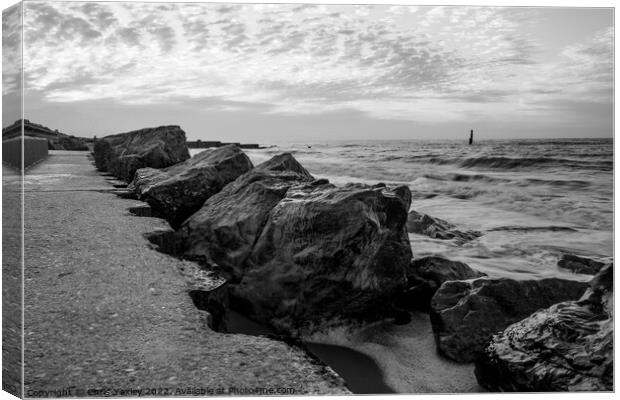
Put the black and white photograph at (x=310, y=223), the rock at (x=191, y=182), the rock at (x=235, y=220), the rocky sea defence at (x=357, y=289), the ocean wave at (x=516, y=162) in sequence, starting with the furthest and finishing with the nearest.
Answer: the rock at (x=191, y=182), the rock at (x=235, y=220), the ocean wave at (x=516, y=162), the rocky sea defence at (x=357, y=289), the black and white photograph at (x=310, y=223)

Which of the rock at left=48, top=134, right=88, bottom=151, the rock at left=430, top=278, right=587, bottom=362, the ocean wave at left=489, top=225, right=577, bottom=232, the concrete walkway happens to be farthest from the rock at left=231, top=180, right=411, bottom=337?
the rock at left=48, top=134, right=88, bottom=151

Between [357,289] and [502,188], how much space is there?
79.8 inches

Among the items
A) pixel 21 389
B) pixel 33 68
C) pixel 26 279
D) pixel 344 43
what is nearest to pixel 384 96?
pixel 344 43

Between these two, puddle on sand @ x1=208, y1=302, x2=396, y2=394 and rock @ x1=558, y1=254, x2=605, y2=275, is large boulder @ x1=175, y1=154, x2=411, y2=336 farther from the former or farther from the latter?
rock @ x1=558, y1=254, x2=605, y2=275

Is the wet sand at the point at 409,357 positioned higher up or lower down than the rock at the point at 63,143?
lower down

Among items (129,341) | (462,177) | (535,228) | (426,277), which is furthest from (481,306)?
(462,177)

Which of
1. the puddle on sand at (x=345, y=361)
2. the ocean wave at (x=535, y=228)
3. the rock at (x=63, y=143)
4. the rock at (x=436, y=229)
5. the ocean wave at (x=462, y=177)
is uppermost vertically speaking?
the rock at (x=63, y=143)

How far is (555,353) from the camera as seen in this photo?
2.60 m

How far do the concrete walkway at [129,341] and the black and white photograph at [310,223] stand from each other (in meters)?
0.01

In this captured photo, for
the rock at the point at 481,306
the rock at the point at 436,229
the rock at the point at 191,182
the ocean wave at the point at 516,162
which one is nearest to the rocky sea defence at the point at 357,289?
the rock at the point at 481,306

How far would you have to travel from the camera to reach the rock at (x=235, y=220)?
3695 millimetres

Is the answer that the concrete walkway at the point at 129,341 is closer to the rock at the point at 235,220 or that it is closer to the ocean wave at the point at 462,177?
the rock at the point at 235,220

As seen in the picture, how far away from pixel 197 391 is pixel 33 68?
6.95 ft

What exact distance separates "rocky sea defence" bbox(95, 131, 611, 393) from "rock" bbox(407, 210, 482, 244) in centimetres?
109
